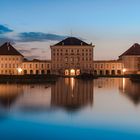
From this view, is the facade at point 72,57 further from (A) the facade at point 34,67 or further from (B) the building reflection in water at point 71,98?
(B) the building reflection in water at point 71,98

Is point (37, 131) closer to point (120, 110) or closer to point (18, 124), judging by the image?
point (18, 124)

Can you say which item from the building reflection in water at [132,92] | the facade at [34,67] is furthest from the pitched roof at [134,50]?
the building reflection in water at [132,92]

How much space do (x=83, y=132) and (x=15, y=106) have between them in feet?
16.4

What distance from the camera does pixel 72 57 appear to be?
3068 inches

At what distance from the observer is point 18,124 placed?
30.2 feet

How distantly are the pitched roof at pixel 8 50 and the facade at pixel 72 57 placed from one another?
8.44 meters

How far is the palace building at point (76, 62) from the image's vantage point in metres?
75.4

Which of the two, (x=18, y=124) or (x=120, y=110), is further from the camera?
(x=120, y=110)

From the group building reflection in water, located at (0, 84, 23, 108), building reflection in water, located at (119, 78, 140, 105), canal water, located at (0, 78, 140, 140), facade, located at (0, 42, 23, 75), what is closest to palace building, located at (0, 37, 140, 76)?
facade, located at (0, 42, 23, 75)

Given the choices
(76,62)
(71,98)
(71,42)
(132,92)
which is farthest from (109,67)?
(71,98)

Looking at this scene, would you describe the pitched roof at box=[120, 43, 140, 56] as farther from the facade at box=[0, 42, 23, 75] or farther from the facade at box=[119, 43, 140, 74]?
the facade at box=[0, 42, 23, 75]

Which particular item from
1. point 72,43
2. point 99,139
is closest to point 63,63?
point 72,43

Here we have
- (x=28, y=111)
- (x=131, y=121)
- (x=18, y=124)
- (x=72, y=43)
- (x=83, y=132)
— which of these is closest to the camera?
(x=83, y=132)

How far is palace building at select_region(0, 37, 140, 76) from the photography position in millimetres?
75438
